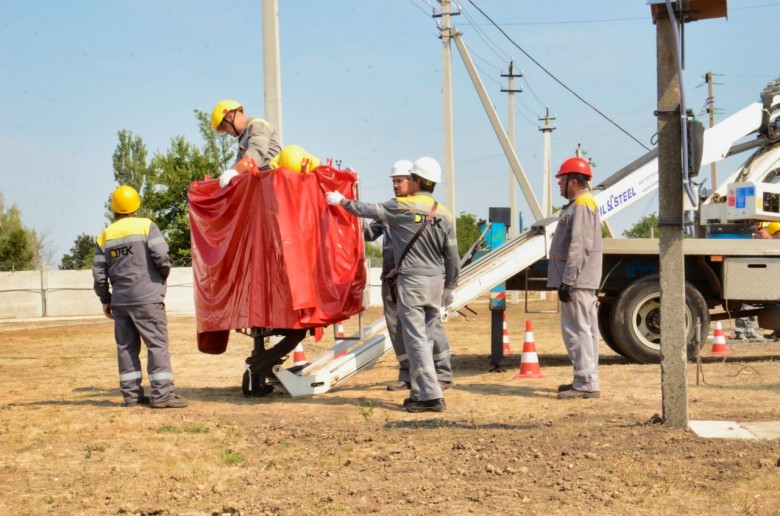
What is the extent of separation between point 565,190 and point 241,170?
9.58 ft

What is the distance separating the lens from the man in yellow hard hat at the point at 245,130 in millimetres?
9125

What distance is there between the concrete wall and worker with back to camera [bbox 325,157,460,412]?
23.2m

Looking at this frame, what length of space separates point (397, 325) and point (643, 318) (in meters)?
3.26

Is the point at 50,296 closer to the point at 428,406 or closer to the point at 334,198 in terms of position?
the point at 334,198

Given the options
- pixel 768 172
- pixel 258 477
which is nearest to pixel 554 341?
pixel 768 172

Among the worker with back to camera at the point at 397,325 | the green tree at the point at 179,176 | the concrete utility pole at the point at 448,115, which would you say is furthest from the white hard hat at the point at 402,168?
the green tree at the point at 179,176

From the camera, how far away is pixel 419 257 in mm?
8258

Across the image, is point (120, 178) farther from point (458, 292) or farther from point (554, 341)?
point (458, 292)

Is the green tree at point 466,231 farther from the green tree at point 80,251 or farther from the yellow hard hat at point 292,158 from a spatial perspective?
the yellow hard hat at point 292,158

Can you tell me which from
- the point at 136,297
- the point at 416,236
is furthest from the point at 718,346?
the point at 136,297

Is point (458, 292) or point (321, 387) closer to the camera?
point (321, 387)

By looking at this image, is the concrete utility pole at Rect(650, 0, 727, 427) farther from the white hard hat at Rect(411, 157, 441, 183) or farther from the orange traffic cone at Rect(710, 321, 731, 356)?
the orange traffic cone at Rect(710, 321, 731, 356)

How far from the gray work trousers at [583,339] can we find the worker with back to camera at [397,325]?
1156mm

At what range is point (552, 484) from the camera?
17.5 ft
